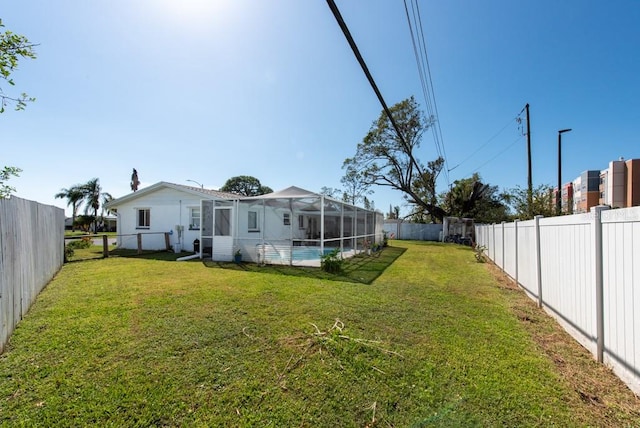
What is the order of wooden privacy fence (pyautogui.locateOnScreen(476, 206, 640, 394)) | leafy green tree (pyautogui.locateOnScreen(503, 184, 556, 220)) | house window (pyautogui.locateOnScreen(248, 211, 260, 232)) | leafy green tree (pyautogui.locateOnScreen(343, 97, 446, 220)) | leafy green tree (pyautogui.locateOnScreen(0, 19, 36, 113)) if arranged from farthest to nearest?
leafy green tree (pyautogui.locateOnScreen(343, 97, 446, 220)), house window (pyautogui.locateOnScreen(248, 211, 260, 232)), leafy green tree (pyautogui.locateOnScreen(503, 184, 556, 220)), leafy green tree (pyautogui.locateOnScreen(0, 19, 36, 113)), wooden privacy fence (pyautogui.locateOnScreen(476, 206, 640, 394))

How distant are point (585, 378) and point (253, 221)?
1391 centimetres

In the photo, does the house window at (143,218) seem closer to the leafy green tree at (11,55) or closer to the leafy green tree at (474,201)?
the leafy green tree at (11,55)

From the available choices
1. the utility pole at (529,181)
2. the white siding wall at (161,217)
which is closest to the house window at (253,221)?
the white siding wall at (161,217)

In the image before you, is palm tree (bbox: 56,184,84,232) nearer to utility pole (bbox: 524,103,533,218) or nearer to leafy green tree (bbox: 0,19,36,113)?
leafy green tree (bbox: 0,19,36,113)

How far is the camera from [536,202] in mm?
13133

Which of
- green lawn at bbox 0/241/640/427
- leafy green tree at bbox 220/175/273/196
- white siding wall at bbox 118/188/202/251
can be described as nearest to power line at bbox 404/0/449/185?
green lawn at bbox 0/241/640/427

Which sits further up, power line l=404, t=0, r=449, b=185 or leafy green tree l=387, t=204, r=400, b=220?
power line l=404, t=0, r=449, b=185

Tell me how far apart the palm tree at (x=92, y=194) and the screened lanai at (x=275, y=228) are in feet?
130

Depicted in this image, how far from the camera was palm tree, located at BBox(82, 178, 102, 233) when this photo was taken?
4162 cm

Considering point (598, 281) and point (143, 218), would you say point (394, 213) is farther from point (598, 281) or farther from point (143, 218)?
point (598, 281)

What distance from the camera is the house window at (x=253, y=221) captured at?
1477cm

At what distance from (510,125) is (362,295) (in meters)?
16.6

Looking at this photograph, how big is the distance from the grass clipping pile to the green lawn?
32 millimetres

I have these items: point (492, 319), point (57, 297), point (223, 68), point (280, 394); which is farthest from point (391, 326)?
point (223, 68)
